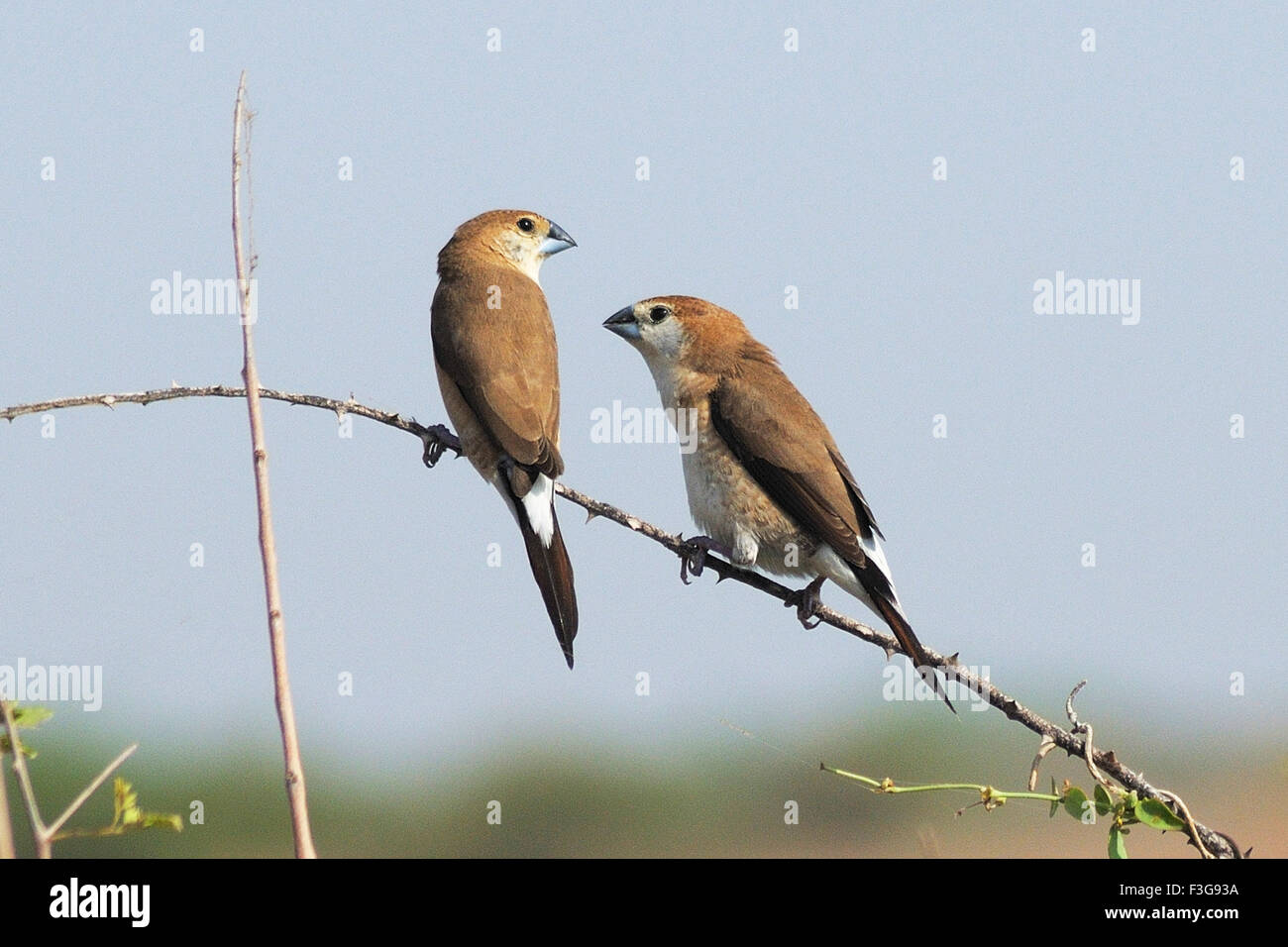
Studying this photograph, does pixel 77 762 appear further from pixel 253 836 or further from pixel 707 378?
pixel 707 378

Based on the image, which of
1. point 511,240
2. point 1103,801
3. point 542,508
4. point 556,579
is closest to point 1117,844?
point 1103,801

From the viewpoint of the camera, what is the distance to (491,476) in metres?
4.56

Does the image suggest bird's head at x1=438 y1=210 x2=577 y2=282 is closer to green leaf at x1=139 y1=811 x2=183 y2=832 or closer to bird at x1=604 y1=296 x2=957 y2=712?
bird at x1=604 y1=296 x2=957 y2=712

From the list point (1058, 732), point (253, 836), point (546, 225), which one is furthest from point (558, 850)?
point (1058, 732)

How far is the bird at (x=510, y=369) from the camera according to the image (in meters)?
4.10

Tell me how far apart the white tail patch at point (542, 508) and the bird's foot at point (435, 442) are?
0.48m

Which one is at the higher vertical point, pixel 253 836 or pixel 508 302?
pixel 508 302

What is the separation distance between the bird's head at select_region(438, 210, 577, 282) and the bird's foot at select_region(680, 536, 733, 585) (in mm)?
1665

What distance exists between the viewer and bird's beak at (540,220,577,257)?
5.90 m

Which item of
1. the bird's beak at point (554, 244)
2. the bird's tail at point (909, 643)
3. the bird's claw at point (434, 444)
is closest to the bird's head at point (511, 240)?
the bird's beak at point (554, 244)
